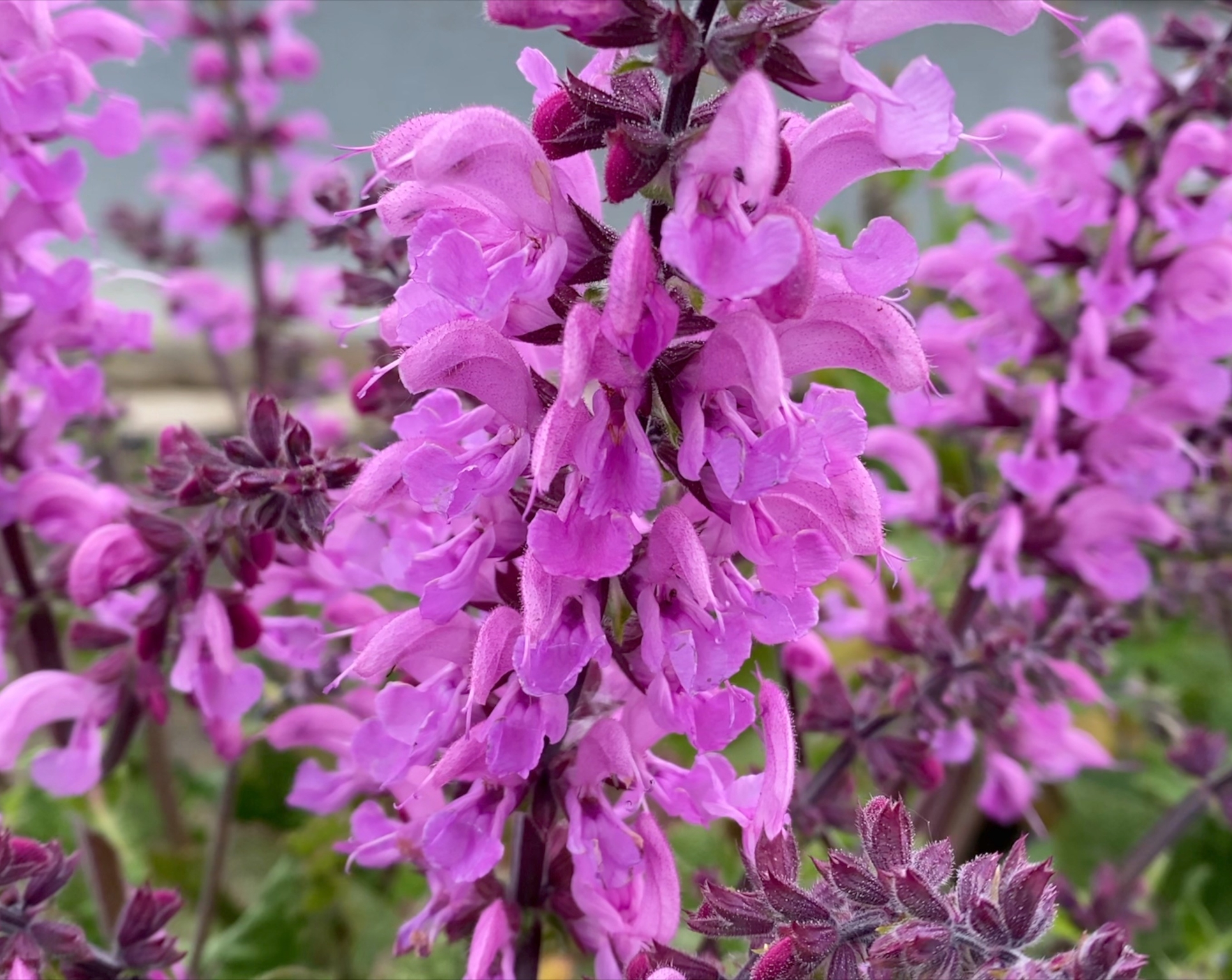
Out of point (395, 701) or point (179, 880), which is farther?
point (179, 880)

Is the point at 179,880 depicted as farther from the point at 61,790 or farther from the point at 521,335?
the point at 521,335

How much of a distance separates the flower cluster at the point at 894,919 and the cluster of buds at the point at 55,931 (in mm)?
318

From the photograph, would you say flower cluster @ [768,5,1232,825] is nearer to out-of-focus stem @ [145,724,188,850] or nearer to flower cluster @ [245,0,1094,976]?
flower cluster @ [245,0,1094,976]

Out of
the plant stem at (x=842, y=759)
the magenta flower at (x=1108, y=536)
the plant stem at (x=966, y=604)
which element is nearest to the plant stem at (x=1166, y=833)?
the magenta flower at (x=1108, y=536)

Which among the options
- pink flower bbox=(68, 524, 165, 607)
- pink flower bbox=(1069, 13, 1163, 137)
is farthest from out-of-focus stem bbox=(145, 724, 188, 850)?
pink flower bbox=(1069, 13, 1163, 137)

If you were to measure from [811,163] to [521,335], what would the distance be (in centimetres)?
16

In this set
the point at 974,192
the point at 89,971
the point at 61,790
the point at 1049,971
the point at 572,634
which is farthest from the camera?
the point at 974,192

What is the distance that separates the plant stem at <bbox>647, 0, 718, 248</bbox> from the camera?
0.48 metres

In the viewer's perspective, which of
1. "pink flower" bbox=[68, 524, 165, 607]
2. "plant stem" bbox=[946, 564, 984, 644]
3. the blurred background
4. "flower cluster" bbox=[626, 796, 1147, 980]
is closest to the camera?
"flower cluster" bbox=[626, 796, 1147, 980]

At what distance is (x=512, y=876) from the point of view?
66 centimetres

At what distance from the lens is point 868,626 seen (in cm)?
118

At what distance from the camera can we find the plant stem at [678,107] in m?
0.48

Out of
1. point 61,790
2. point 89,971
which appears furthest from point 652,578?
point 61,790

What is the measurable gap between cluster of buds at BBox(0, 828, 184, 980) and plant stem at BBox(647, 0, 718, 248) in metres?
0.48
